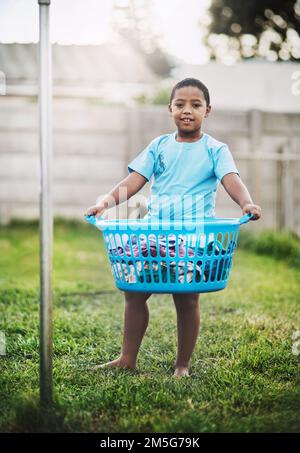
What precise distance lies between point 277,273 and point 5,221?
3699mm

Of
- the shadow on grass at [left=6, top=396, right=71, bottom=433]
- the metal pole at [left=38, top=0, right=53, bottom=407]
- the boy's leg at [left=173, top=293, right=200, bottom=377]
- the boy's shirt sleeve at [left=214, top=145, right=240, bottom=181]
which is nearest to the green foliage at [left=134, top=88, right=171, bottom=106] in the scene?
the boy's shirt sleeve at [left=214, top=145, right=240, bottom=181]

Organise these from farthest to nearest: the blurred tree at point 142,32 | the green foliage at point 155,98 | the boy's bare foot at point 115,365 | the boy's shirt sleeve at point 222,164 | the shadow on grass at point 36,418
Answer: the blurred tree at point 142,32
the green foliage at point 155,98
the boy's bare foot at point 115,365
the boy's shirt sleeve at point 222,164
the shadow on grass at point 36,418

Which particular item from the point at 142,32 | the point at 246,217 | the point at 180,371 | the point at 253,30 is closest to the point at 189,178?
the point at 246,217

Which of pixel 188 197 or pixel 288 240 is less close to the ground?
pixel 188 197

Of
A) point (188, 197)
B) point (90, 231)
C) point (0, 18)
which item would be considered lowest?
point (90, 231)

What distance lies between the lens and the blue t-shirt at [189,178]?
2.70 meters

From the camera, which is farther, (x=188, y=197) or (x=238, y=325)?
(x=238, y=325)

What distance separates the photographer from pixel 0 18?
9.07ft

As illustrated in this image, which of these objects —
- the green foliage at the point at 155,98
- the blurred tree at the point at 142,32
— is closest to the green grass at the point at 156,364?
the green foliage at the point at 155,98

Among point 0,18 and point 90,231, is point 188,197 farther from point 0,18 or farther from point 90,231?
point 90,231

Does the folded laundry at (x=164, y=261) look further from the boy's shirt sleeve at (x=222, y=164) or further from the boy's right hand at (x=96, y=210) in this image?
the boy's shirt sleeve at (x=222, y=164)

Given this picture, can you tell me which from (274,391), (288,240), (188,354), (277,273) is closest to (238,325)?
(188,354)

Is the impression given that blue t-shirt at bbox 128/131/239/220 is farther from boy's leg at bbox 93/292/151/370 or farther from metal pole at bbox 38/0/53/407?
metal pole at bbox 38/0/53/407

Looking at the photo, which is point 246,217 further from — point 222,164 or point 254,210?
point 222,164
